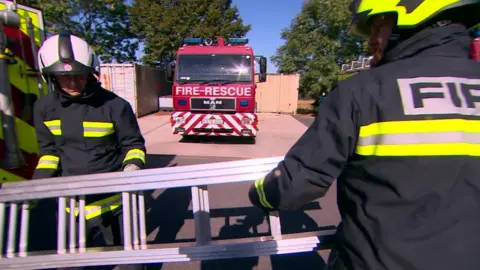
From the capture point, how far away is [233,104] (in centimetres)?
655

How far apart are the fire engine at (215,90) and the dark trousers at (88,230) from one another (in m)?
3.77

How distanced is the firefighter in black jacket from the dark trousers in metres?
1.48

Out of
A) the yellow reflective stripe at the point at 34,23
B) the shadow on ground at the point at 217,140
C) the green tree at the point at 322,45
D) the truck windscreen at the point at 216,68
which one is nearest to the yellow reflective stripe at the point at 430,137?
the yellow reflective stripe at the point at 34,23

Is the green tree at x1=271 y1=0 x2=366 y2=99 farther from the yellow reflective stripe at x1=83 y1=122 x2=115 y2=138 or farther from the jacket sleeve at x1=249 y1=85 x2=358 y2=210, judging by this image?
the jacket sleeve at x1=249 y1=85 x2=358 y2=210

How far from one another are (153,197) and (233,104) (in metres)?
3.42

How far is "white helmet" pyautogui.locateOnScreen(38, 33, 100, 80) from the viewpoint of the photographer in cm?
163

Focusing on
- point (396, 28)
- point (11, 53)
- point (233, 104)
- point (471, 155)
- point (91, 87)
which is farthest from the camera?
point (233, 104)

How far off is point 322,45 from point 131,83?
1077 cm

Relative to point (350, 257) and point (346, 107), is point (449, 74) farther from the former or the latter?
point (350, 257)

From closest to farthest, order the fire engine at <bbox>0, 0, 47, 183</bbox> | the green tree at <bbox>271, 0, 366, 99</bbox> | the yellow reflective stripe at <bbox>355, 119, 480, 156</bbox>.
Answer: the yellow reflective stripe at <bbox>355, 119, 480, 156</bbox> → the fire engine at <bbox>0, 0, 47, 183</bbox> → the green tree at <bbox>271, 0, 366, 99</bbox>

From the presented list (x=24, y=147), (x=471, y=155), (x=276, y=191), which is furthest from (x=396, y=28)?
(x=24, y=147)

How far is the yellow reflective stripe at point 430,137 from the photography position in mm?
783

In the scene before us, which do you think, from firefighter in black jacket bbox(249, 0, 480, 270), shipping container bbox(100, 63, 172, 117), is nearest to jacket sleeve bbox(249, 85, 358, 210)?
firefighter in black jacket bbox(249, 0, 480, 270)

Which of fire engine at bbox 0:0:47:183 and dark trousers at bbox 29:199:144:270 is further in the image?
fire engine at bbox 0:0:47:183
